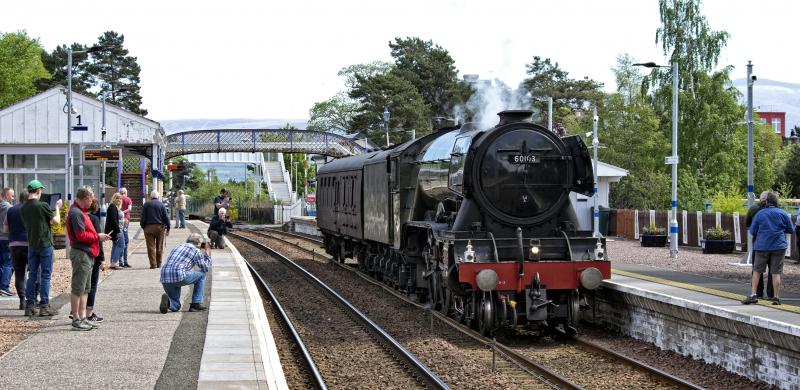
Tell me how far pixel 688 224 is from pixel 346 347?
75.4 ft

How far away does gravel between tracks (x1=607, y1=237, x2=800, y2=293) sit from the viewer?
2013 centimetres

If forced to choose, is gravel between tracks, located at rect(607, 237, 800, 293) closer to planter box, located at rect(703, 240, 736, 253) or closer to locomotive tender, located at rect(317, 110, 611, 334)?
planter box, located at rect(703, 240, 736, 253)

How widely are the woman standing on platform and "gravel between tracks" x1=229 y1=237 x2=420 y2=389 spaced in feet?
10.6

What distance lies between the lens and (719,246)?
2911 centimetres

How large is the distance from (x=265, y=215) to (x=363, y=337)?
5783 cm

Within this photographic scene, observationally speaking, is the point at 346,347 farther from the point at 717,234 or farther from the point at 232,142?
the point at 232,142

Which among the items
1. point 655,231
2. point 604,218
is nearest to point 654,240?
point 655,231

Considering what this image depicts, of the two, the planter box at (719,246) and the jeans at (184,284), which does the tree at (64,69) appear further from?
the jeans at (184,284)

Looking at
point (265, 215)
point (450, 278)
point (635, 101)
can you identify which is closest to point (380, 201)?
point (450, 278)

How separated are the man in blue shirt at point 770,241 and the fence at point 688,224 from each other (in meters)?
12.9

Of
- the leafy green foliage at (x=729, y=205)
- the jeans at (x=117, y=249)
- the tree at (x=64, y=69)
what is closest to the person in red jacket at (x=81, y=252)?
the jeans at (x=117, y=249)

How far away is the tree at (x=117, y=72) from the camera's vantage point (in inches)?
3438

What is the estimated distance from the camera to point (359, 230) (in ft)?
74.8

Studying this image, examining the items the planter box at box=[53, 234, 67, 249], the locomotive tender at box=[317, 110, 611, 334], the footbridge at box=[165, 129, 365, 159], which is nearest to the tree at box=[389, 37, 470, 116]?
the footbridge at box=[165, 129, 365, 159]
